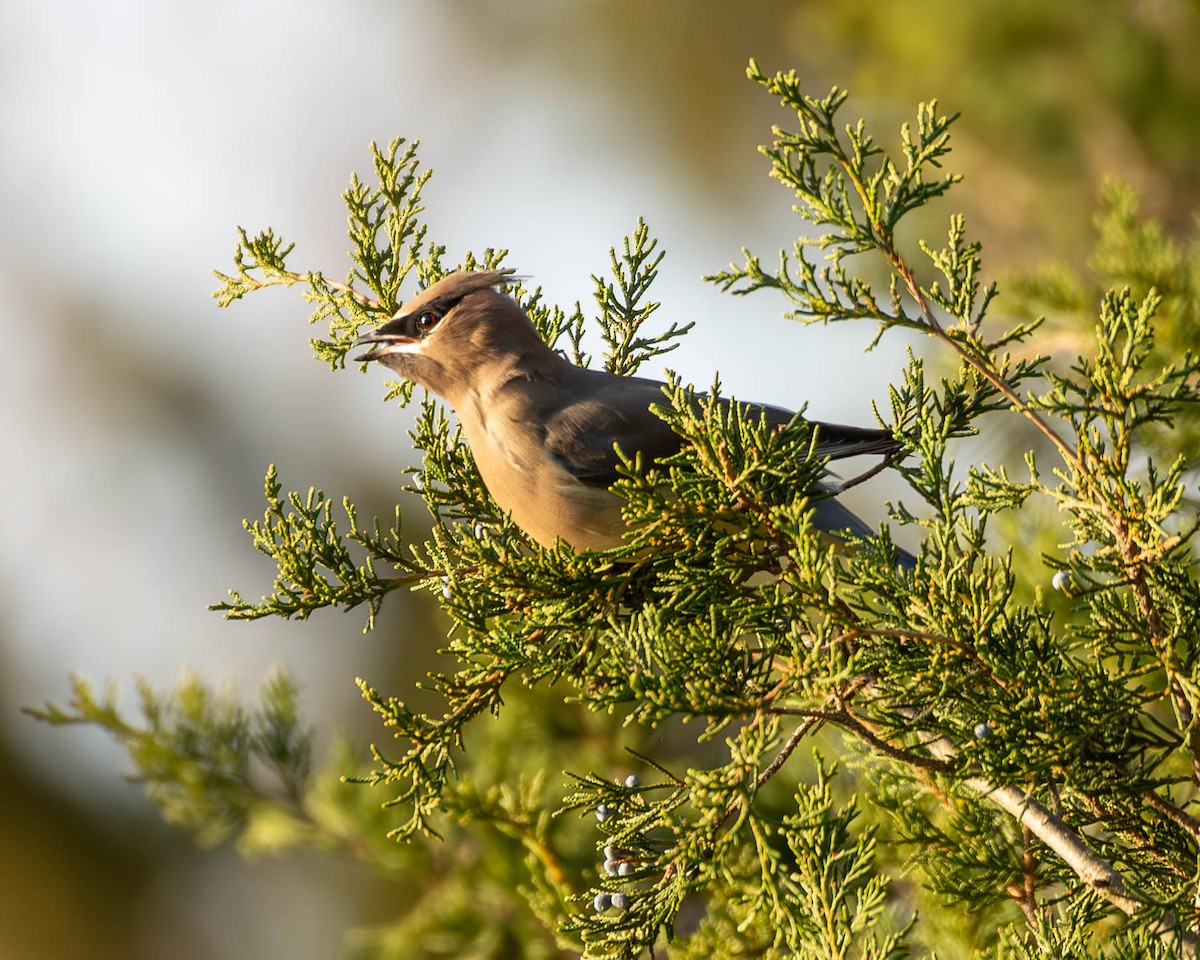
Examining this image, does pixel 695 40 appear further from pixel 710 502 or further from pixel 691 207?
pixel 710 502

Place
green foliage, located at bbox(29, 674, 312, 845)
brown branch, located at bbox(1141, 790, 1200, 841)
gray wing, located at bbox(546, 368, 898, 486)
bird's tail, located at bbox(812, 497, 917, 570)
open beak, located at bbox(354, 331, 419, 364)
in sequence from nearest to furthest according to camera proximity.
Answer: brown branch, located at bbox(1141, 790, 1200, 841) → bird's tail, located at bbox(812, 497, 917, 570) → gray wing, located at bbox(546, 368, 898, 486) → open beak, located at bbox(354, 331, 419, 364) → green foliage, located at bbox(29, 674, 312, 845)

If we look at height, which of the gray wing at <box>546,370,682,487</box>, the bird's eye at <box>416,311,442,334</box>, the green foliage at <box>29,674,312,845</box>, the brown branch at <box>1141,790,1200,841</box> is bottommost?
the brown branch at <box>1141,790,1200,841</box>

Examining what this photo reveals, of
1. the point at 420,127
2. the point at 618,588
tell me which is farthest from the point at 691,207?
the point at 618,588

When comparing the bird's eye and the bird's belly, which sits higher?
the bird's eye

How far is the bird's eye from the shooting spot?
3514 millimetres

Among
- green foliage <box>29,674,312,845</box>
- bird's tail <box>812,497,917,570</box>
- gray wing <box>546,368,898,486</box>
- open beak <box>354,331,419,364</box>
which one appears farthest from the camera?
green foliage <box>29,674,312,845</box>

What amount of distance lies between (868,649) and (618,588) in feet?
1.67

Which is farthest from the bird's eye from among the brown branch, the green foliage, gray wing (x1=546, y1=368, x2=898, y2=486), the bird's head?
the brown branch

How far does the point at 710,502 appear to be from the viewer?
2.37 metres

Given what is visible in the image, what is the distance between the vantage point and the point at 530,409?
137 inches

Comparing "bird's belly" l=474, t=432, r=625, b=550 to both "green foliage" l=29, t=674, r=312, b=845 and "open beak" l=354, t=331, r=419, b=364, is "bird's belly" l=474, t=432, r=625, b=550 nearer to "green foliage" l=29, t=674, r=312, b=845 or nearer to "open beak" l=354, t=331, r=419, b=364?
"open beak" l=354, t=331, r=419, b=364

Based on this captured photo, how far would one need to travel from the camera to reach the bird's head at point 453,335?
11.5 feet

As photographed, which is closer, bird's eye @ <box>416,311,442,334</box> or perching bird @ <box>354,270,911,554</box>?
perching bird @ <box>354,270,911,554</box>

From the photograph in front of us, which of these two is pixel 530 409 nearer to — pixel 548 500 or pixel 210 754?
pixel 548 500
